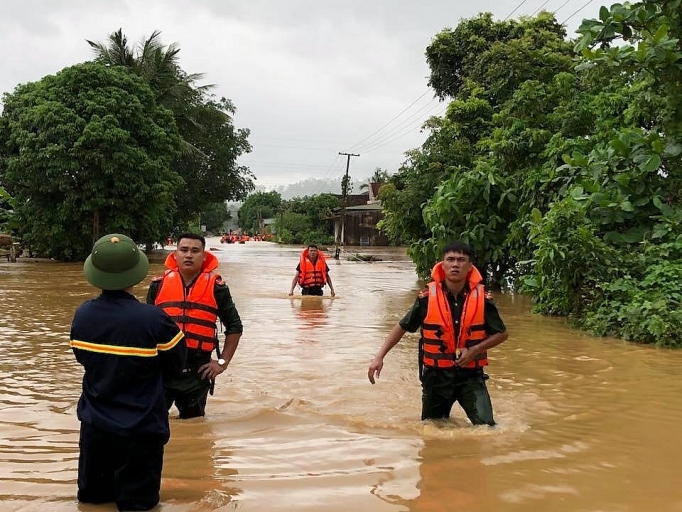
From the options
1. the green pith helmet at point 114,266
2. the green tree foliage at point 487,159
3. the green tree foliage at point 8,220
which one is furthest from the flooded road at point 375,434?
the green tree foliage at point 8,220

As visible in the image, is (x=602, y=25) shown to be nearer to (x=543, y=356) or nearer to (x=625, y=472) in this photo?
(x=543, y=356)

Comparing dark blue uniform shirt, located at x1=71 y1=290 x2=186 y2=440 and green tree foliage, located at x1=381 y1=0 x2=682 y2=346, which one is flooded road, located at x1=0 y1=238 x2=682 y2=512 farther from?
green tree foliage, located at x1=381 y1=0 x2=682 y2=346

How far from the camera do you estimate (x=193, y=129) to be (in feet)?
128

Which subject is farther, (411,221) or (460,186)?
(411,221)

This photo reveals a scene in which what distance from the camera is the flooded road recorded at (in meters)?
3.83

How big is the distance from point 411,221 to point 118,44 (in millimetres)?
19570

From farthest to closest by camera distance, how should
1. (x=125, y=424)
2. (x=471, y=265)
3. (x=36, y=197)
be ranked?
(x=36, y=197), (x=471, y=265), (x=125, y=424)

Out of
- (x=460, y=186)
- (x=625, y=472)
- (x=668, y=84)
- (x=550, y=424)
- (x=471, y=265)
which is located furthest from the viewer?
(x=460, y=186)

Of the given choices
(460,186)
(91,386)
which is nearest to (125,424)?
(91,386)

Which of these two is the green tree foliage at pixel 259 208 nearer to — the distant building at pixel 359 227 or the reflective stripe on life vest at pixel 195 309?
the distant building at pixel 359 227

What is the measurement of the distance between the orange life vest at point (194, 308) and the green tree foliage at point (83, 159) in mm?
23026

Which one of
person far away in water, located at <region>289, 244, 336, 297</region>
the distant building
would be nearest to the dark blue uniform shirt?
person far away in water, located at <region>289, 244, 336, 297</region>

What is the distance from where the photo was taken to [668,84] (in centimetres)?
1066

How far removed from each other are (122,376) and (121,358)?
9cm
